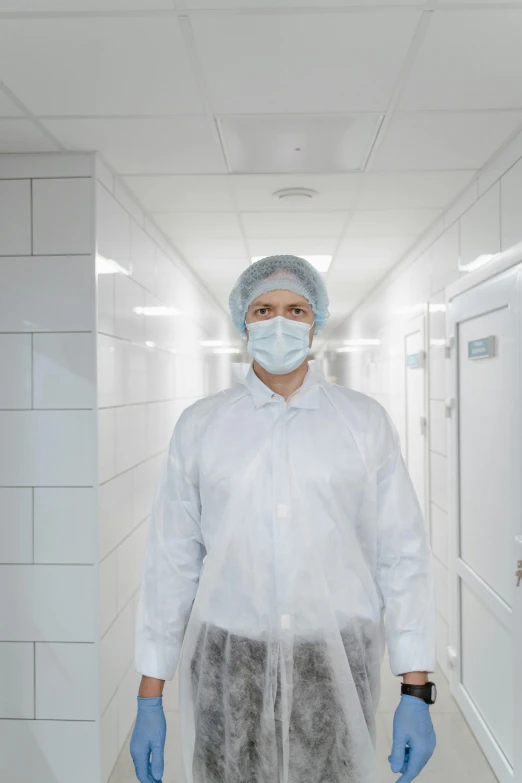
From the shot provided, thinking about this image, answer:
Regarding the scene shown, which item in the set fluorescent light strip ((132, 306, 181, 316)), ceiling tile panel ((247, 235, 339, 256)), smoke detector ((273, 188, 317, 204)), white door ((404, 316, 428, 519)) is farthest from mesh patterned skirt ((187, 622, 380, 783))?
ceiling tile panel ((247, 235, 339, 256))

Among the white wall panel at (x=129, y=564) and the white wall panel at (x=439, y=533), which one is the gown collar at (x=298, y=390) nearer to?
the white wall panel at (x=129, y=564)

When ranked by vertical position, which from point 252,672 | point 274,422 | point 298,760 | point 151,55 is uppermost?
point 151,55

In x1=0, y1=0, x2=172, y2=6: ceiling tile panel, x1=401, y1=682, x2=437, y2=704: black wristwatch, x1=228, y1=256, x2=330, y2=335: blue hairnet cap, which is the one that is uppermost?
x1=0, y1=0, x2=172, y2=6: ceiling tile panel

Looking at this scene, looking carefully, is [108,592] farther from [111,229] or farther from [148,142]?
[148,142]

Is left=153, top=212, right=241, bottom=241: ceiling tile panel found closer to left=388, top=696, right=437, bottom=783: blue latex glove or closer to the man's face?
the man's face

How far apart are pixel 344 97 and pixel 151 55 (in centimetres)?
58

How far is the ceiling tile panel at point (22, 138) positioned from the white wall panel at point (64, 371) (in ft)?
2.13

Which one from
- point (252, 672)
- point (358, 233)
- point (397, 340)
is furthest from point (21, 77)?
point (397, 340)

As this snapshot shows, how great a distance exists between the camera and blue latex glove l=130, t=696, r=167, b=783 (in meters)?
1.44

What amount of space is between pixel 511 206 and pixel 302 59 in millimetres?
969

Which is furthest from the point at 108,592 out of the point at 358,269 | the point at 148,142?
the point at 358,269

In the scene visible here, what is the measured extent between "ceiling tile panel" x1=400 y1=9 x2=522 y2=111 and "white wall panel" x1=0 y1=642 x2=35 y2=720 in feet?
7.30

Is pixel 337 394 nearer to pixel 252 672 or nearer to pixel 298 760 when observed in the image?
pixel 252 672

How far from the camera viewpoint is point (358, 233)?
364 cm
